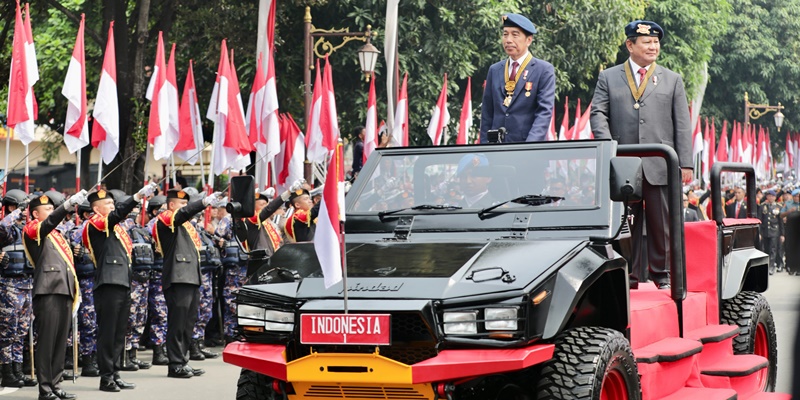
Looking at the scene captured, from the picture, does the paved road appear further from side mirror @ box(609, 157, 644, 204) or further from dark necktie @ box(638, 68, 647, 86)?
side mirror @ box(609, 157, 644, 204)

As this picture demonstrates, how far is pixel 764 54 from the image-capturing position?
5222 centimetres

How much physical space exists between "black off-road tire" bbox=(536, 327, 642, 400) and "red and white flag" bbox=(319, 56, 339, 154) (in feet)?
45.1

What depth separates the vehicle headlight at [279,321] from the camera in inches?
231

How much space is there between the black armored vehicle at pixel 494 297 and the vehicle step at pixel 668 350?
0.7 inches

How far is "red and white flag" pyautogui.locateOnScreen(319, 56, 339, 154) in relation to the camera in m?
19.6

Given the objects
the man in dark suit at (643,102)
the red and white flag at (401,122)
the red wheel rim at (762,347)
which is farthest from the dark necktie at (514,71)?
the red and white flag at (401,122)

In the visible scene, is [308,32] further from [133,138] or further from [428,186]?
[428,186]

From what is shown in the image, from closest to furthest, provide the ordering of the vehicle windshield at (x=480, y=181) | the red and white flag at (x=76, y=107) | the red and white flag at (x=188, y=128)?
the vehicle windshield at (x=480, y=181) < the red and white flag at (x=76, y=107) < the red and white flag at (x=188, y=128)

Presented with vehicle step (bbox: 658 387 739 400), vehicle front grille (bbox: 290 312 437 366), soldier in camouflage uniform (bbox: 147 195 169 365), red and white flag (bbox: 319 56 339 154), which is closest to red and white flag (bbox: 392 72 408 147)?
red and white flag (bbox: 319 56 339 154)

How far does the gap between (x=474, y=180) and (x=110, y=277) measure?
5522 mm

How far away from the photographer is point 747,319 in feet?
28.6

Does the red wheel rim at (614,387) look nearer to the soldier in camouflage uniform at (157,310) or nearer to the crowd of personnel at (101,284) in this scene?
the crowd of personnel at (101,284)

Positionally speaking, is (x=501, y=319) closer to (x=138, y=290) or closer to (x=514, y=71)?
(x=514, y=71)

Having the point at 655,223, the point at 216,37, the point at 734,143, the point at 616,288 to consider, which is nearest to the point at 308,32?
the point at 216,37
